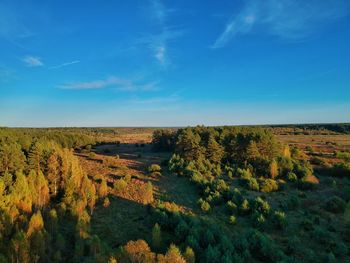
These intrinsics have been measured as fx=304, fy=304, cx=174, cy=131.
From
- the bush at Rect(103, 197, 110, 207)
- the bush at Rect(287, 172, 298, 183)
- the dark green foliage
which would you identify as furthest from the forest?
the dark green foliage

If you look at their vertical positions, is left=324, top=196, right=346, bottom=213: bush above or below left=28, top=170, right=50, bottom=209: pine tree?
below

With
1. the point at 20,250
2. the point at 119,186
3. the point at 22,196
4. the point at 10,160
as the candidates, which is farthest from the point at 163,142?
the point at 20,250

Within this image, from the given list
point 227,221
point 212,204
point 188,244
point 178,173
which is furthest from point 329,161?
point 188,244

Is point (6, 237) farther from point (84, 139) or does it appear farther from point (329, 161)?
point (84, 139)

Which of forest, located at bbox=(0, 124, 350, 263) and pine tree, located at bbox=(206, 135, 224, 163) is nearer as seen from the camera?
forest, located at bbox=(0, 124, 350, 263)

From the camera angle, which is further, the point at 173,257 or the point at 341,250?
the point at 341,250

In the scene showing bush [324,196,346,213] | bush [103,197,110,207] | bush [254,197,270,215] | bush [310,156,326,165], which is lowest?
bush [324,196,346,213]

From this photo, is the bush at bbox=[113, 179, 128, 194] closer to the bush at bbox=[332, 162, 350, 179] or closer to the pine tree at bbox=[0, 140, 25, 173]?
the pine tree at bbox=[0, 140, 25, 173]

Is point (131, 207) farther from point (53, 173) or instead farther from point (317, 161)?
point (317, 161)
